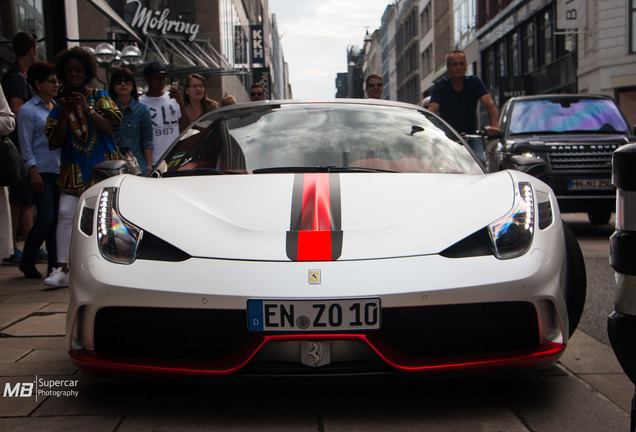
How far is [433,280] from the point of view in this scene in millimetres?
2465

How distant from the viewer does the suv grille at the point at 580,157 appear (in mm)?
8641

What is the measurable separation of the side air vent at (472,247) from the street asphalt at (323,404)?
1.36ft

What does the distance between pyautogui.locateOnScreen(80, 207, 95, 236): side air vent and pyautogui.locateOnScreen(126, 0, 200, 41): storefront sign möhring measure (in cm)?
2250

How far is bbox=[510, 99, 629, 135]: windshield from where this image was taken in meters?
9.45

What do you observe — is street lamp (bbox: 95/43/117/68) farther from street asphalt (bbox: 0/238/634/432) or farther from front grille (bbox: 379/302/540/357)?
front grille (bbox: 379/302/540/357)

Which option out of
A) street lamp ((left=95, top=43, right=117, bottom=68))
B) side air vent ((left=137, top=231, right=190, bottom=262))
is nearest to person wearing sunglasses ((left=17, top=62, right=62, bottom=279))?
side air vent ((left=137, top=231, right=190, bottom=262))

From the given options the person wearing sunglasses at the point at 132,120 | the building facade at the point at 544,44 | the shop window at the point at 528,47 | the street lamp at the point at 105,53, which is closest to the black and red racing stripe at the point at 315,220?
the person wearing sunglasses at the point at 132,120

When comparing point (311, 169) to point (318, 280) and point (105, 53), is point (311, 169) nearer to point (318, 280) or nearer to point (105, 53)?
point (318, 280)

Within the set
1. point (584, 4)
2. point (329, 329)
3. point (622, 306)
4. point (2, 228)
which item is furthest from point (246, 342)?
point (584, 4)

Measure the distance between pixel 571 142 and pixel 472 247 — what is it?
6651 millimetres

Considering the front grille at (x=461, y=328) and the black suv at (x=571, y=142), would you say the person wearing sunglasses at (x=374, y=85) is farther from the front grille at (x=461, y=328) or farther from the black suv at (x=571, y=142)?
the front grille at (x=461, y=328)

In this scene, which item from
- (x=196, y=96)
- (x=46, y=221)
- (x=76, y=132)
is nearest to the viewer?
(x=76, y=132)

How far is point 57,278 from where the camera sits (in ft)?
18.4

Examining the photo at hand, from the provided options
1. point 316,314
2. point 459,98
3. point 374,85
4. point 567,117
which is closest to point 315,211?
point 316,314
